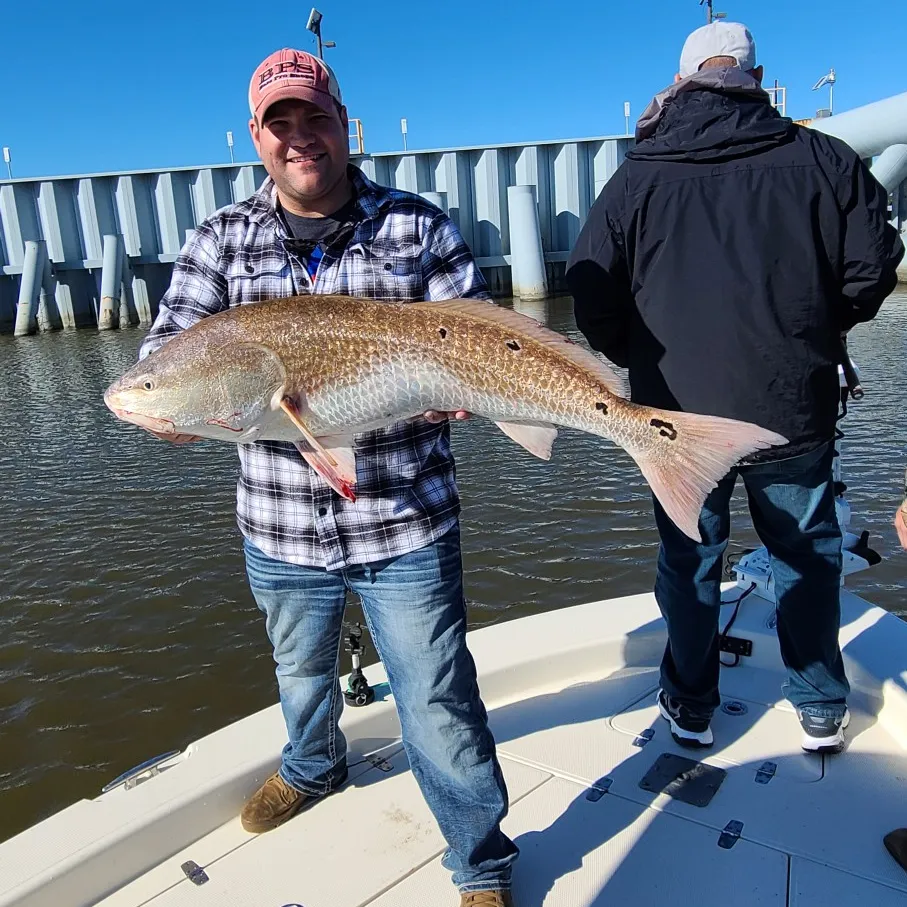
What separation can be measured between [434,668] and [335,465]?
0.71 meters

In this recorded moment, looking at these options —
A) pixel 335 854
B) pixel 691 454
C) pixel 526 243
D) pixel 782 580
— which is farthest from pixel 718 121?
pixel 526 243

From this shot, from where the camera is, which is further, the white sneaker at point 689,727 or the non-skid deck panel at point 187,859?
the white sneaker at point 689,727

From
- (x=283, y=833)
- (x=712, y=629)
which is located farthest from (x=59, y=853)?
(x=712, y=629)

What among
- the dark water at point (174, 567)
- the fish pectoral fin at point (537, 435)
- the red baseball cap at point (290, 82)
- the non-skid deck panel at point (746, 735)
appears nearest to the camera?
the red baseball cap at point (290, 82)

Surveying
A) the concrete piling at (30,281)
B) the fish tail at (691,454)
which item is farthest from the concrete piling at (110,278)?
the fish tail at (691,454)

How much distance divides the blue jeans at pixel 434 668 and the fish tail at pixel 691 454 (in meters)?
0.71

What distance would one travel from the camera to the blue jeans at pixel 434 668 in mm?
2465

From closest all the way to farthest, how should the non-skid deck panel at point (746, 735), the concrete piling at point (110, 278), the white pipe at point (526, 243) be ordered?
the non-skid deck panel at point (746, 735) < the concrete piling at point (110, 278) < the white pipe at point (526, 243)

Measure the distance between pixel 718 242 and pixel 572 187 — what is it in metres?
30.5

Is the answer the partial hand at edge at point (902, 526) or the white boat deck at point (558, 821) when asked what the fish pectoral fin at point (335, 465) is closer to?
the white boat deck at point (558, 821)

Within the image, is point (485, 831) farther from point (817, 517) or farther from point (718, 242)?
point (718, 242)

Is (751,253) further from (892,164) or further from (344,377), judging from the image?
(892,164)

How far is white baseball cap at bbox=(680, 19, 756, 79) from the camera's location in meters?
2.95

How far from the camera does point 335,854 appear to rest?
286 cm
